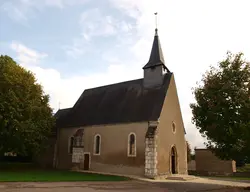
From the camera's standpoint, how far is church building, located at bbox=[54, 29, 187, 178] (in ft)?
74.9

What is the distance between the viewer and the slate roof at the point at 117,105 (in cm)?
2427

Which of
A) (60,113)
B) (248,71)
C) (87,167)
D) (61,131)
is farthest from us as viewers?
(60,113)

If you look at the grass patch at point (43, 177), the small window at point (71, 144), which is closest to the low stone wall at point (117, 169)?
the grass patch at point (43, 177)

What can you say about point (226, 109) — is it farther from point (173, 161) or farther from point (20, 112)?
point (20, 112)

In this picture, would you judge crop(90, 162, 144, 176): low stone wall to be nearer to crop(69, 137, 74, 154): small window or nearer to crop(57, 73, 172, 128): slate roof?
crop(69, 137, 74, 154): small window

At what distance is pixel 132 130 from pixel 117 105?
4.21m

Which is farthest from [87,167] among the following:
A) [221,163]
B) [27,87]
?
[221,163]

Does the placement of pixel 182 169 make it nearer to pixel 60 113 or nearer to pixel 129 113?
pixel 129 113

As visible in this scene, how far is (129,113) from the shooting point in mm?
25047

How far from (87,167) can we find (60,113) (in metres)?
11.6

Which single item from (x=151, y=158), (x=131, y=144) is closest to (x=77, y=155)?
(x=131, y=144)

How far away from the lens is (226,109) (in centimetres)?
1909

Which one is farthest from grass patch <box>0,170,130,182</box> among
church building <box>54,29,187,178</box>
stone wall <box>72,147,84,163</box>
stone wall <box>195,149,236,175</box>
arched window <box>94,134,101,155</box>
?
stone wall <box>195,149,236,175</box>

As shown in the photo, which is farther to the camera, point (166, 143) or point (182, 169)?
point (182, 169)
